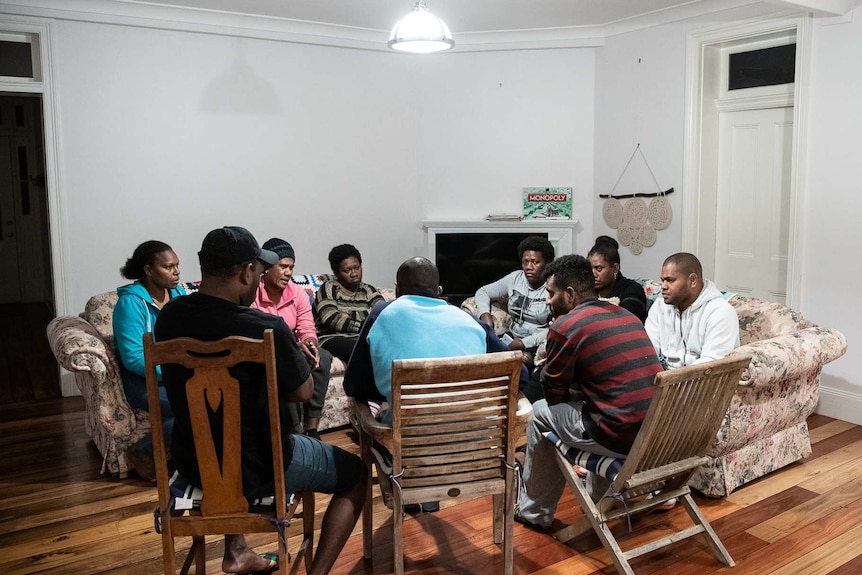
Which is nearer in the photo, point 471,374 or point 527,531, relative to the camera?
point 471,374

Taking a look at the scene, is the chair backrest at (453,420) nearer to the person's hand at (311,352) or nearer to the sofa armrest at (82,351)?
the person's hand at (311,352)

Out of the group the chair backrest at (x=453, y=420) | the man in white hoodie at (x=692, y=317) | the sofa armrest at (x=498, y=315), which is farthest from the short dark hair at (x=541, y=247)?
the chair backrest at (x=453, y=420)

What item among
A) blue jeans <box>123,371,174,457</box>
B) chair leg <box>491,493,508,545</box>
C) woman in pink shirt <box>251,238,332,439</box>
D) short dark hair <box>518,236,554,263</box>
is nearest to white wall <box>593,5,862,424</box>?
short dark hair <box>518,236,554,263</box>

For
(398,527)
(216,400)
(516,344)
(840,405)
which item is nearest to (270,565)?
(398,527)

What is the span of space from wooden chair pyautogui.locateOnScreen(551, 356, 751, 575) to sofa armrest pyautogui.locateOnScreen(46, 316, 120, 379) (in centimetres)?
218

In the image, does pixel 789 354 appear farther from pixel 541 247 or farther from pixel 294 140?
pixel 294 140

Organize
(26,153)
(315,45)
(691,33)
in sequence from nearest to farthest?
(691,33)
(315,45)
(26,153)

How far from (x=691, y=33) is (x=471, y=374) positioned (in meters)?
3.85

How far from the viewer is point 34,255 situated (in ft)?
29.5

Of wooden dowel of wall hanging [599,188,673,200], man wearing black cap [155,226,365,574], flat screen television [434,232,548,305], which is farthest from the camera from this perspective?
flat screen television [434,232,548,305]

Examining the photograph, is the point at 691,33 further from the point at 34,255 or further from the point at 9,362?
the point at 34,255

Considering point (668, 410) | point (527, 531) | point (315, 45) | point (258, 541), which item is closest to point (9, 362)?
point (315, 45)

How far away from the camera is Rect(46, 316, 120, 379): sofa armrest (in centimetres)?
356

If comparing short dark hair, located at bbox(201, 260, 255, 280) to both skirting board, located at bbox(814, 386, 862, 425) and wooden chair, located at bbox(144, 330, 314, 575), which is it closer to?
wooden chair, located at bbox(144, 330, 314, 575)
